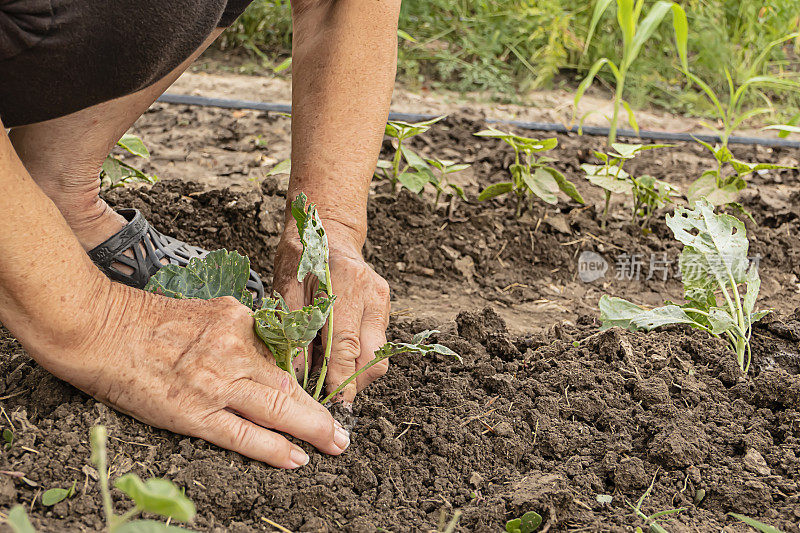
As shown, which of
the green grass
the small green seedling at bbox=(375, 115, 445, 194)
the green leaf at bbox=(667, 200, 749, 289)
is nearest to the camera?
the green leaf at bbox=(667, 200, 749, 289)

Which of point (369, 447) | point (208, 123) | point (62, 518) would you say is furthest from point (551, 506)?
point (208, 123)

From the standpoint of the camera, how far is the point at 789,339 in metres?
1.88

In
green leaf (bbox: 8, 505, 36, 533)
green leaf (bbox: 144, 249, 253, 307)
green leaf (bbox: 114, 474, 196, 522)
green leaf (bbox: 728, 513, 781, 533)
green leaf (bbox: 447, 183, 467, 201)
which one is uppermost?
green leaf (bbox: 114, 474, 196, 522)

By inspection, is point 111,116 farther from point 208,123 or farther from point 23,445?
point 208,123

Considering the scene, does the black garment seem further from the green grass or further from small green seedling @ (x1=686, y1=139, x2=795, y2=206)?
the green grass

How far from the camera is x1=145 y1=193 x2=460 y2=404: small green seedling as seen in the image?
52.6 inches

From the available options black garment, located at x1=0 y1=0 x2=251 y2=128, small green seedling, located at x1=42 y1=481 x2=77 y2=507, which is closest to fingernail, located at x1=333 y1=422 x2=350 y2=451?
small green seedling, located at x1=42 y1=481 x2=77 y2=507

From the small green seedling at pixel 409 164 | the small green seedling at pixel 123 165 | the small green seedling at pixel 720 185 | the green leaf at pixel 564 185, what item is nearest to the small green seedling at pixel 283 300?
the small green seedling at pixel 123 165

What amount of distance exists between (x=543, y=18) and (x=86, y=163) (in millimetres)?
3486

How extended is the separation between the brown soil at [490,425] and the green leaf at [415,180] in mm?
208

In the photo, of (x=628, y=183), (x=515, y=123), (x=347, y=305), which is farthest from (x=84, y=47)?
(x=515, y=123)

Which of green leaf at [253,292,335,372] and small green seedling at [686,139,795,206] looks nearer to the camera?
green leaf at [253,292,335,372]

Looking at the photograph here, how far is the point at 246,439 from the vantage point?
133 cm

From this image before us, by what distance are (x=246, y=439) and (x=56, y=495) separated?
309 mm
